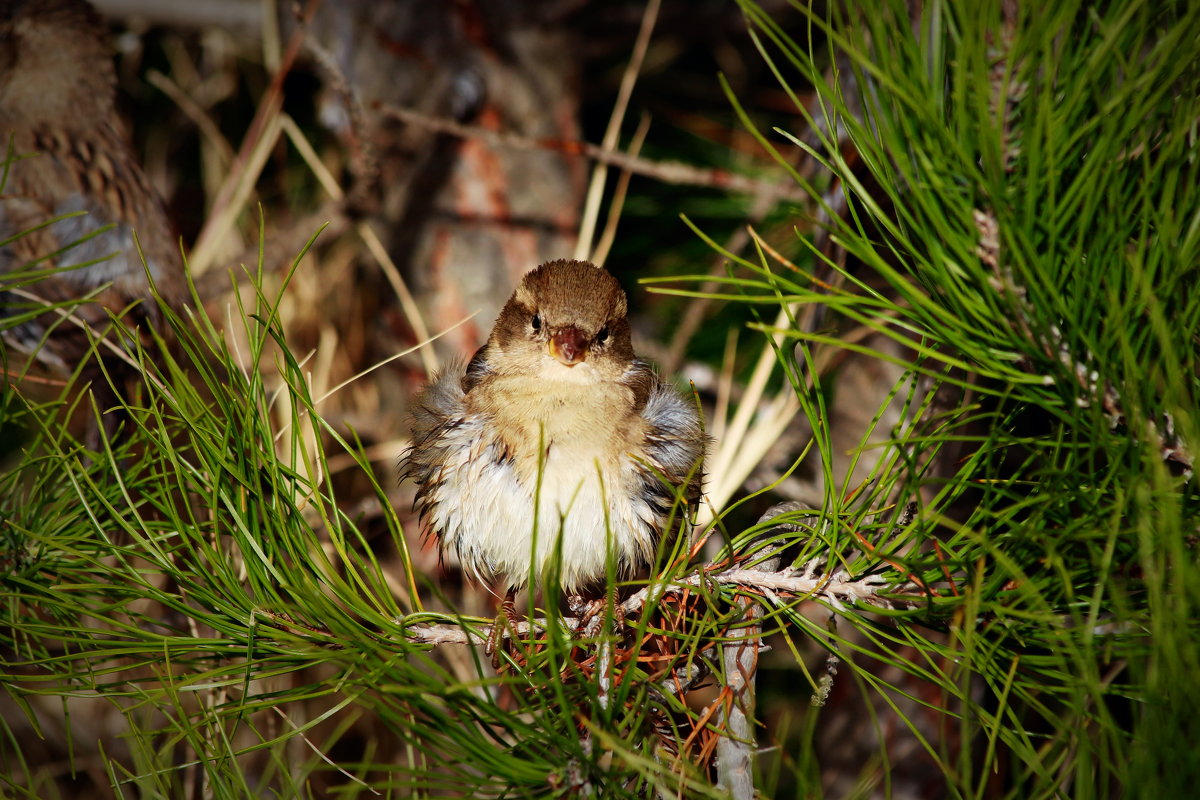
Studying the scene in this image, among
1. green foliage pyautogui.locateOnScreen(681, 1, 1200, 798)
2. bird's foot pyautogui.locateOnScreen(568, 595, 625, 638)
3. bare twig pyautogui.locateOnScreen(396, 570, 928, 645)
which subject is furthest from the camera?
bird's foot pyautogui.locateOnScreen(568, 595, 625, 638)

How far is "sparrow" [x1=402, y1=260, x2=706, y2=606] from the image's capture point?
5.31 ft

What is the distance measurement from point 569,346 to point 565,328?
0.06 metres

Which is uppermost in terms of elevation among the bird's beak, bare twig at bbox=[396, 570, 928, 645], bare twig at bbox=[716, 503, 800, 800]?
the bird's beak

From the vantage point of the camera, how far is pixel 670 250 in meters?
2.97

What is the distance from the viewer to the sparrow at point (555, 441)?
1.62 meters

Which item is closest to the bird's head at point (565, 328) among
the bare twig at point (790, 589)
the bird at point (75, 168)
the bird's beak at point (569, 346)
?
the bird's beak at point (569, 346)

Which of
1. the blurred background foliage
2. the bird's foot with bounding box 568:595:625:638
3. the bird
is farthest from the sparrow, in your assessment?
the bird

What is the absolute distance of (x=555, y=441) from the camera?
166 centimetres

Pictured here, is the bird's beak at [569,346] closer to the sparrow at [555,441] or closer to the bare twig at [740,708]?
the sparrow at [555,441]

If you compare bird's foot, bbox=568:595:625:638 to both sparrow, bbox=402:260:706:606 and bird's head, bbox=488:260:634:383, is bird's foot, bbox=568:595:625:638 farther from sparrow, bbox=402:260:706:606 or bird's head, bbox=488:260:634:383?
bird's head, bbox=488:260:634:383

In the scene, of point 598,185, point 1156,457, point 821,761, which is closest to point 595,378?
point 598,185

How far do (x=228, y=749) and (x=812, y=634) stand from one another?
2.42 feet

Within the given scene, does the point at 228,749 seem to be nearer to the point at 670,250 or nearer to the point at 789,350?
the point at 789,350

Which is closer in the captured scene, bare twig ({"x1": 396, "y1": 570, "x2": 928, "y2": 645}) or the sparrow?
bare twig ({"x1": 396, "y1": 570, "x2": 928, "y2": 645})
